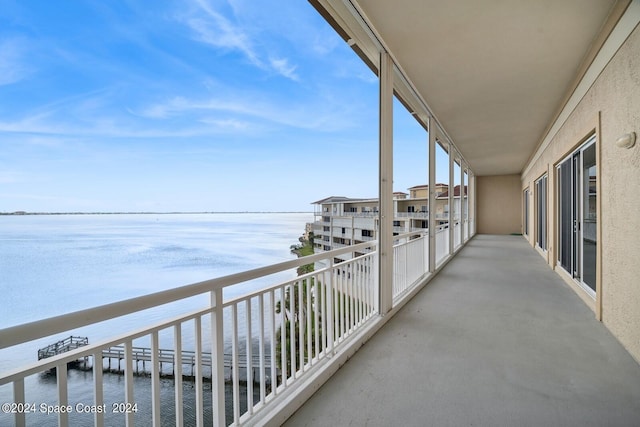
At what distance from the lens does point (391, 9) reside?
7.68 ft

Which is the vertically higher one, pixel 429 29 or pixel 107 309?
pixel 429 29

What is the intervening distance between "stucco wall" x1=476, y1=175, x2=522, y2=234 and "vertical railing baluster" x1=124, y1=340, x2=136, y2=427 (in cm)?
1481

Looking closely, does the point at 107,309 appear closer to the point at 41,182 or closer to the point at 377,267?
the point at 41,182

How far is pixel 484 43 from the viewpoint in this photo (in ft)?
9.37

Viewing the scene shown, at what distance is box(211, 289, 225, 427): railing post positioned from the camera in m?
1.29

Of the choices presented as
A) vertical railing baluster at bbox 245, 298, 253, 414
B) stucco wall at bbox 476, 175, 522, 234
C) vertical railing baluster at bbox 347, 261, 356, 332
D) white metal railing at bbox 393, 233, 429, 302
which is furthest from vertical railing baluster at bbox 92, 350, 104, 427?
stucco wall at bbox 476, 175, 522, 234

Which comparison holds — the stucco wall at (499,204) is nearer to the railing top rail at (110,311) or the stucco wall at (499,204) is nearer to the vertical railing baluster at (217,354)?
the railing top rail at (110,311)

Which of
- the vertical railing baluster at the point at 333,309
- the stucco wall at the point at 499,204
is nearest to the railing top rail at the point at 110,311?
the vertical railing baluster at the point at 333,309

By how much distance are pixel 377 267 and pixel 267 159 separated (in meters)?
1.72

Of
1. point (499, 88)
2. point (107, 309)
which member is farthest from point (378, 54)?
point (107, 309)

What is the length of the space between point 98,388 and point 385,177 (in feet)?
8.47

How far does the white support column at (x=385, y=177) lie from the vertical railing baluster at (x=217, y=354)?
6.47ft

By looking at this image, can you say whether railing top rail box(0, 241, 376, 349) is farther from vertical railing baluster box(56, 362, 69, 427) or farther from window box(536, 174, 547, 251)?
window box(536, 174, 547, 251)

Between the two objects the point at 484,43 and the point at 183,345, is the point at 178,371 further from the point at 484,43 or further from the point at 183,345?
the point at 484,43
